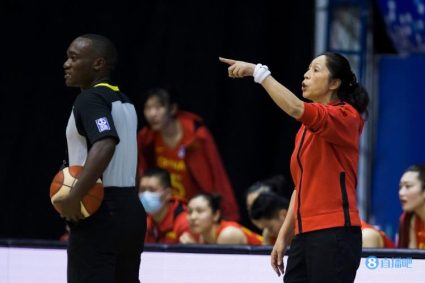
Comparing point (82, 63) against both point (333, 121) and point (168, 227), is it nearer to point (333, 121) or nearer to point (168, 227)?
point (333, 121)

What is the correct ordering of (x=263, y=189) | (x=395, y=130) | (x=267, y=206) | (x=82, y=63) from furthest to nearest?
(x=395, y=130) → (x=263, y=189) → (x=267, y=206) → (x=82, y=63)

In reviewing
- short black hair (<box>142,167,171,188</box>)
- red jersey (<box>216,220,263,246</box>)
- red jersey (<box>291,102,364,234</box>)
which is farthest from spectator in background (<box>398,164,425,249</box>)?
red jersey (<box>291,102,364,234</box>)

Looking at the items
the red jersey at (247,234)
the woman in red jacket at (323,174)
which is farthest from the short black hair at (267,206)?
the woman in red jacket at (323,174)

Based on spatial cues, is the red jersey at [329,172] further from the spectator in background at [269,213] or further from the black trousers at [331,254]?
the spectator in background at [269,213]

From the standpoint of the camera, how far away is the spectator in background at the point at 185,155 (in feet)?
27.8

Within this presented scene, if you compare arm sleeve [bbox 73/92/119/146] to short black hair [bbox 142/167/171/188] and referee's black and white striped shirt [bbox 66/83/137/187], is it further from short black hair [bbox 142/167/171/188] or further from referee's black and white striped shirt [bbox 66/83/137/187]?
short black hair [bbox 142/167/171/188]

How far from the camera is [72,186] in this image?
470 cm

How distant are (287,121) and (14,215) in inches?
91.0

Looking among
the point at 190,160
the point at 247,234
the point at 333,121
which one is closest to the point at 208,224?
the point at 247,234

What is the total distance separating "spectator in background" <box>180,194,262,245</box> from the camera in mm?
7414

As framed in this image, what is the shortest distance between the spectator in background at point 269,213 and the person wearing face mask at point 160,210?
690 mm

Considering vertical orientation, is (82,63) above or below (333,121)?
above

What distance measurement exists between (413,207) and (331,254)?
225 cm

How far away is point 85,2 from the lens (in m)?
8.89
